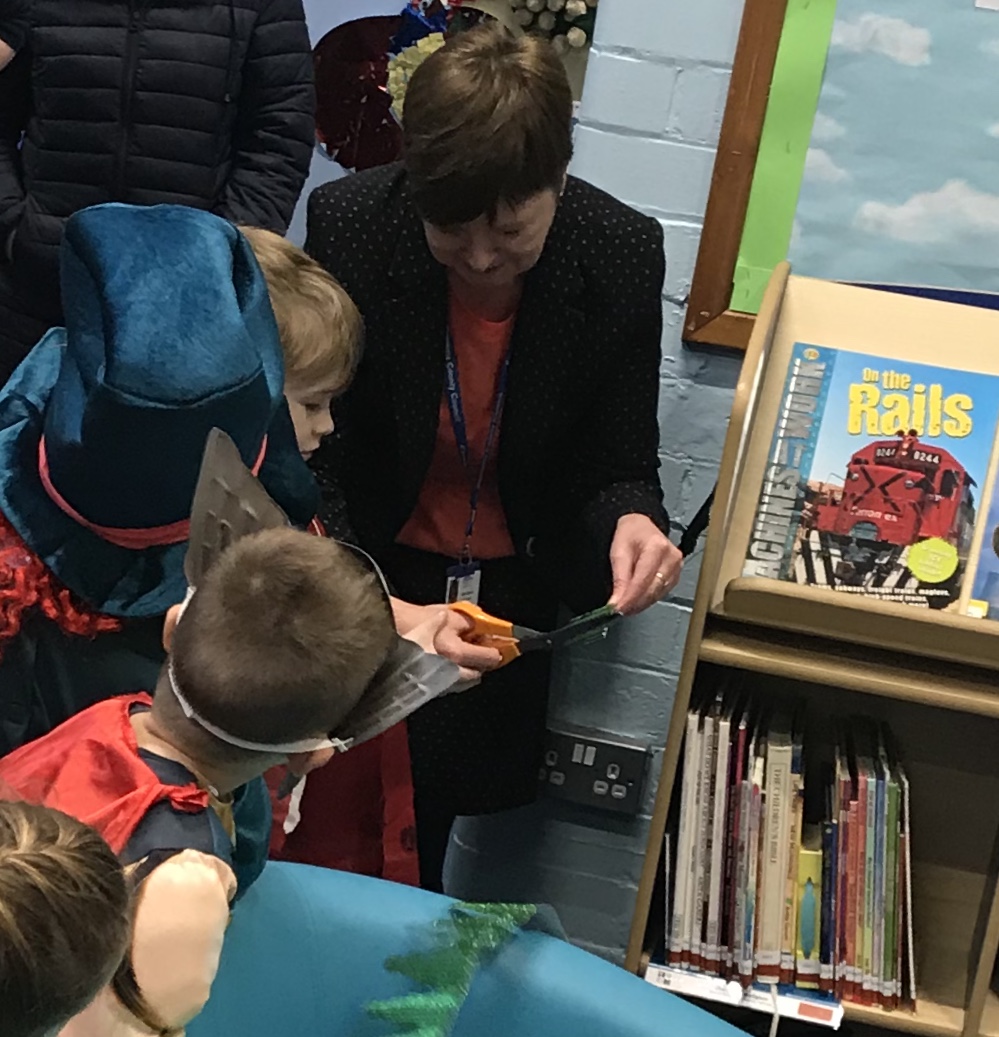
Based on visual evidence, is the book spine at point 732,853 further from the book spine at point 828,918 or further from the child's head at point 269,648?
the child's head at point 269,648

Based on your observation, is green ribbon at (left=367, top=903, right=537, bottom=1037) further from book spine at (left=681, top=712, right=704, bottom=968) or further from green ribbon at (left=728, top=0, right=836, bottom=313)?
green ribbon at (left=728, top=0, right=836, bottom=313)

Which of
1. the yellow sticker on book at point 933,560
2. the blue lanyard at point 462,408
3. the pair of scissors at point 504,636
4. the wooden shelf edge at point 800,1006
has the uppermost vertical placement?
the blue lanyard at point 462,408

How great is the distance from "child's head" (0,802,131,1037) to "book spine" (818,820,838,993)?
101cm

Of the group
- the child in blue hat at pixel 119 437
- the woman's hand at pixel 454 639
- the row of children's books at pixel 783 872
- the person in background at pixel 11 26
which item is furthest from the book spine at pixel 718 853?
the person in background at pixel 11 26

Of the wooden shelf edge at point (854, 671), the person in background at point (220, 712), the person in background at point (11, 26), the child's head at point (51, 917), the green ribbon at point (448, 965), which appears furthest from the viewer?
the person in background at point (11, 26)

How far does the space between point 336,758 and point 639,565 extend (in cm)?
48

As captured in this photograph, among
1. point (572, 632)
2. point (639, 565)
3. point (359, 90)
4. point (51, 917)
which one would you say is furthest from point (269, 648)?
point (359, 90)

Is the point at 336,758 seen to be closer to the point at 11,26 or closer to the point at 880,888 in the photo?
the point at 880,888

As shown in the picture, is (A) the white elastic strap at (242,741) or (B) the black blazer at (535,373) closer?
(A) the white elastic strap at (242,741)

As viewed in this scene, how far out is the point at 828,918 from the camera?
4.63ft

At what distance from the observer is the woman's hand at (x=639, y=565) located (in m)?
1.33

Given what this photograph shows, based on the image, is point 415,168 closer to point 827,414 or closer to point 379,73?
point 827,414

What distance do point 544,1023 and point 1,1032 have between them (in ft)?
2.39

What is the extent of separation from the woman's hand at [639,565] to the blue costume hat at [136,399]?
1.52 feet
